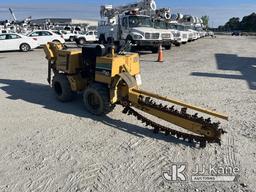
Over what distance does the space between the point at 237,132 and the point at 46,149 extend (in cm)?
349

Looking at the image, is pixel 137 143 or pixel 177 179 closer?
pixel 177 179

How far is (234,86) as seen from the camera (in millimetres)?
9555

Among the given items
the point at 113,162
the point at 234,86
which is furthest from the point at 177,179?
the point at 234,86

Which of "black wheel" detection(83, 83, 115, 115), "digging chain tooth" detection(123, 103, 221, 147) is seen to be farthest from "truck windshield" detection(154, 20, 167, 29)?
"digging chain tooth" detection(123, 103, 221, 147)

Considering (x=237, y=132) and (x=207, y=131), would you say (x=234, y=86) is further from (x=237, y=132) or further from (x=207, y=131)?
(x=207, y=131)

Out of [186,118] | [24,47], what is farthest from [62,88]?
[24,47]

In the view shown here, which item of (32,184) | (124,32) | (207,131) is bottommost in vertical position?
(32,184)

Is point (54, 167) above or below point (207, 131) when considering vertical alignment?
below

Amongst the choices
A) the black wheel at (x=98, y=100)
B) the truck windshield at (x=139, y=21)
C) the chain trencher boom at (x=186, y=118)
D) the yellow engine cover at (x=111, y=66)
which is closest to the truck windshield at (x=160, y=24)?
the truck windshield at (x=139, y=21)

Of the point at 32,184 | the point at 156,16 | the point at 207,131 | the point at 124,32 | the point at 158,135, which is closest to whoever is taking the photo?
the point at 32,184

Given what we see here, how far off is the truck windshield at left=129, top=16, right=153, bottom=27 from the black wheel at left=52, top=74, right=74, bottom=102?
40.3 feet

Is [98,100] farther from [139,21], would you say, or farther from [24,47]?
[24,47]

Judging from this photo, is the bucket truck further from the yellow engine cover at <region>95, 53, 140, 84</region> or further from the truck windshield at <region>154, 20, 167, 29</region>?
the yellow engine cover at <region>95, 53, 140, 84</region>

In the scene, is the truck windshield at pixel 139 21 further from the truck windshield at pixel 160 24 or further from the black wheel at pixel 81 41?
the black wheel at pixel 81 41
